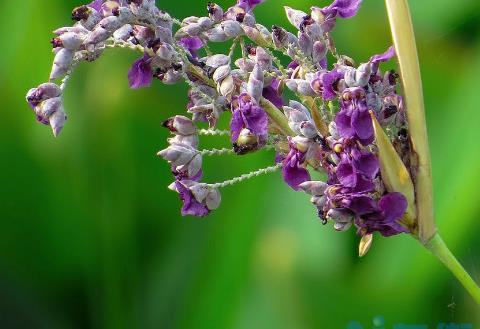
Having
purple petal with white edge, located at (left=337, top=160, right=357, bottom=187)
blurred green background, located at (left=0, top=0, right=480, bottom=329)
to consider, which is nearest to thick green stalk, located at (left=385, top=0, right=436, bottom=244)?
purple petal with white edge, located at (left=337, top=160, right=357, bottom=187)

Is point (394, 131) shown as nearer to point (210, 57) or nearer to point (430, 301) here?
point (210, 57)

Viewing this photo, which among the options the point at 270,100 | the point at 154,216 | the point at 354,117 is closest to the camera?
the point at 354,117

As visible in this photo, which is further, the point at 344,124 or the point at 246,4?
the point at 246,4

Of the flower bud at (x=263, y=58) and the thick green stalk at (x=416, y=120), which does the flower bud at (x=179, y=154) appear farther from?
the thick green stalk at (x=416, y=120)

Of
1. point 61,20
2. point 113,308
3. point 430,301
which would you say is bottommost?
point 430,301

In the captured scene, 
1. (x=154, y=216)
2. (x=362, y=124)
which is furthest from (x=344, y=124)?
(x=154, y=216)

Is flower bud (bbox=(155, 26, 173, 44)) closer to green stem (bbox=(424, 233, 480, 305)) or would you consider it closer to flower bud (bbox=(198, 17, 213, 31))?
flower bud (bbox=(198, 17, 213, 31))

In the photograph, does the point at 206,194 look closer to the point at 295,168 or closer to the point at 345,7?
the point at 295,168

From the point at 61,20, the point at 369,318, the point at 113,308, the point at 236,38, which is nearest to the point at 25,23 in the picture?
the point at 61,20
